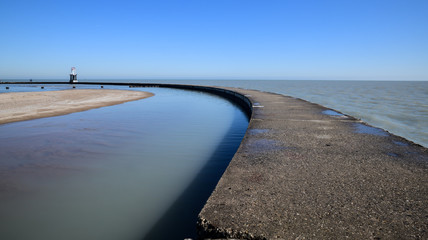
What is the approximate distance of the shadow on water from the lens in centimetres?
274

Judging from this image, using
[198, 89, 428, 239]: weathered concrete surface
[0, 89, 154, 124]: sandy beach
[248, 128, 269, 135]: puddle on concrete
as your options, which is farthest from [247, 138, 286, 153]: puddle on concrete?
[0, 89, 154, 124]: sandy beach

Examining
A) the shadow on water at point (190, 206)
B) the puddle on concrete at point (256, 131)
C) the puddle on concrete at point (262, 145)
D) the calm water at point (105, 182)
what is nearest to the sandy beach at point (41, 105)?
the calm water at point (105, 182)

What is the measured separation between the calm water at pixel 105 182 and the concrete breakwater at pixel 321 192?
2.50 feet

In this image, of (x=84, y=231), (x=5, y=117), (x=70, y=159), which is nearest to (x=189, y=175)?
(x=84, y=231)

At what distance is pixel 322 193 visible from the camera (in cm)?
263

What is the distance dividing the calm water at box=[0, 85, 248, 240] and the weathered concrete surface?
0.77m

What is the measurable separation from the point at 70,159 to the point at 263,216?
4405 mm

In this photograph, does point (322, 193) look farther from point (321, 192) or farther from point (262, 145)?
point (262, 145)

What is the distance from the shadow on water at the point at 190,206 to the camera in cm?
274

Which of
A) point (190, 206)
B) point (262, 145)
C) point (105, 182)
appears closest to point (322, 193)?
point (190, 206)

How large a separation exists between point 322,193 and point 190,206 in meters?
1.69

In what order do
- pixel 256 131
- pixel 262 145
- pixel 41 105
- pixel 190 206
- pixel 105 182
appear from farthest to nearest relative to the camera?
pixel 41 105 → pixel 256 131 → pixel 262 145 → pixel 105 182 → pixel 190 206

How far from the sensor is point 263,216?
220 cm

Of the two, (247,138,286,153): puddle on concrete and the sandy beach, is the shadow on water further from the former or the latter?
the sandy beach
